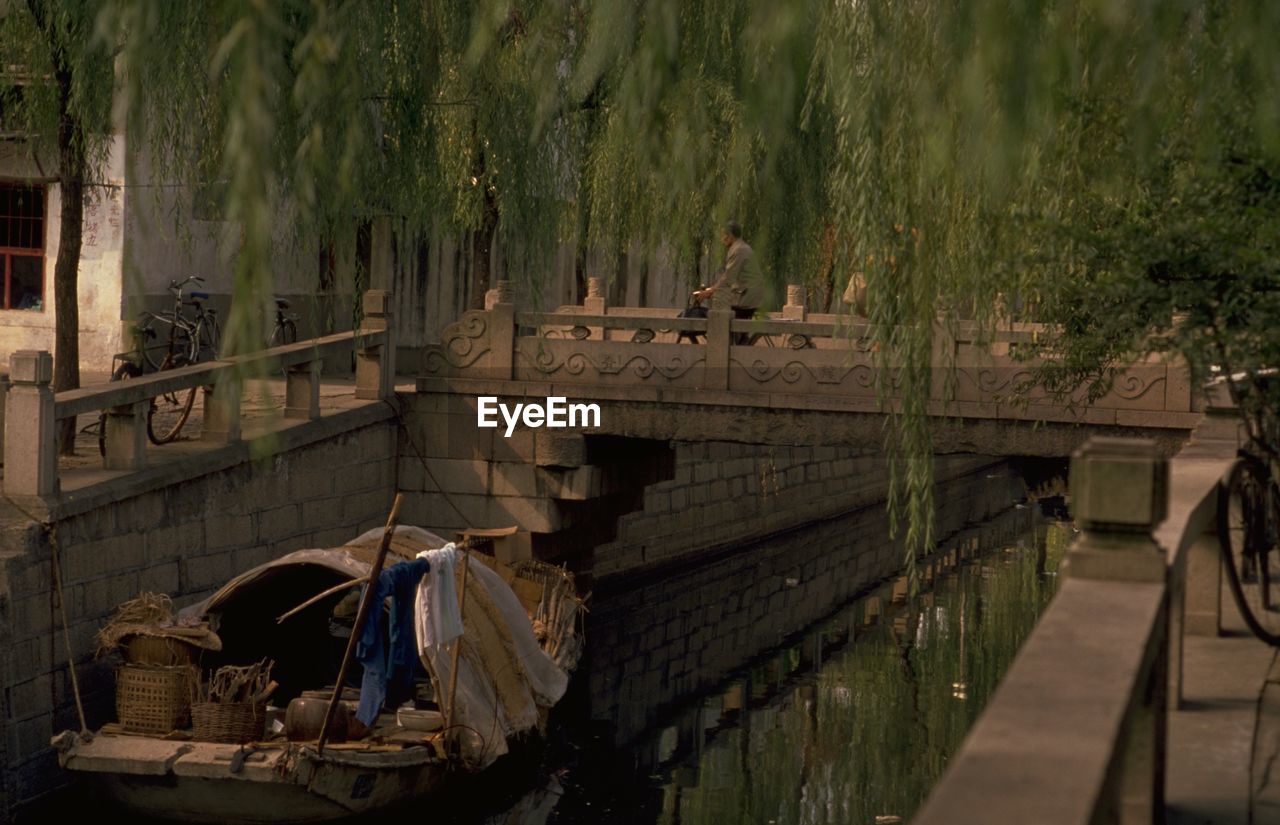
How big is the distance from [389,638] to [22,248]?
9.43m

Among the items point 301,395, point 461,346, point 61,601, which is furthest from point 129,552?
point 461,346

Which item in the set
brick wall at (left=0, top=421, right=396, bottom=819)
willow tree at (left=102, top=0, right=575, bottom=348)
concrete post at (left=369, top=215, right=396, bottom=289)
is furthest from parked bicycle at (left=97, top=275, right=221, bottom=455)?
concrete post at (left=369, top=215, right=396, bottom=289)

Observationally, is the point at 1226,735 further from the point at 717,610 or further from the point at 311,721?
the point at 717,610

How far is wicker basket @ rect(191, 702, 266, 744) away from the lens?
1372 centimetres

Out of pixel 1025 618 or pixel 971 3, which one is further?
pixel 1025 618

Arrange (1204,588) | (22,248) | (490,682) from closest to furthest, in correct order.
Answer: (1204,588)
(490,682)
(22,248)

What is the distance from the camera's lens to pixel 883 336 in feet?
23.0

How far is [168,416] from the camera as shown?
60.3ft

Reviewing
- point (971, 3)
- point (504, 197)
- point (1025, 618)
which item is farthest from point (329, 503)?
point (971, 3)

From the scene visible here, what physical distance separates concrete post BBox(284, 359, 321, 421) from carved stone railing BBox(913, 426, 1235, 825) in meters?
11.4

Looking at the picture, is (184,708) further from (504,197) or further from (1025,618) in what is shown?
(1025,618)

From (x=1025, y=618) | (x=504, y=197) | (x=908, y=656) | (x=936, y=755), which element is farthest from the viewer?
(x=1025, y=618)

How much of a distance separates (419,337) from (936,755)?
42.3 ft

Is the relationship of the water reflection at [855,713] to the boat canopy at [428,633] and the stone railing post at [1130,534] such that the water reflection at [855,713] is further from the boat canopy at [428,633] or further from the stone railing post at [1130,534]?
the stone railing post at [1130,534]
